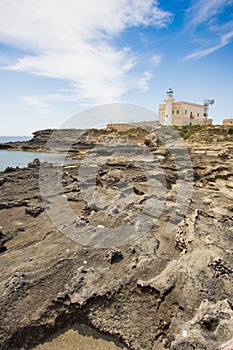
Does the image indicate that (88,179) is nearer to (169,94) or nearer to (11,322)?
(11,322)

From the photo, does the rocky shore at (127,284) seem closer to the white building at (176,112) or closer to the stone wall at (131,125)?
the stone wall at (131,125)

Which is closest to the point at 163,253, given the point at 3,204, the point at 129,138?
the point at 3,204

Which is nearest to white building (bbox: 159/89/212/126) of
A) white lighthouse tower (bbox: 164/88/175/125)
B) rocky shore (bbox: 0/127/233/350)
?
white lighthouse tower (bbox: 164/88/175/125)

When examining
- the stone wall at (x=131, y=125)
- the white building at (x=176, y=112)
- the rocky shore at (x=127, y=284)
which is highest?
the white building at (x=176, y=112)

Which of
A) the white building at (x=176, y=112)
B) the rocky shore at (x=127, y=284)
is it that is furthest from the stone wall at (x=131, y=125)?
the rocky shore at (x=127, y=284)

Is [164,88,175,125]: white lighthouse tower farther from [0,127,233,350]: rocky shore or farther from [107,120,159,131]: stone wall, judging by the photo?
[0,127,233,350]: rocky shore

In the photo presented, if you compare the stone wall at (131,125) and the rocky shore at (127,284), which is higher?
the stone wall at (131,125)

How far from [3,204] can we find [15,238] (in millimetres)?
4045

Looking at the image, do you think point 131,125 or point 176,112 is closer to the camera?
point 176,112

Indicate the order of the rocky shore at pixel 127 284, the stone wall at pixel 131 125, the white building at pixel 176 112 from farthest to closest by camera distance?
1. the white building at pixel 176 112
2. the stone wall at pixel 131 125
3. the rocky shore at pixel 127 284

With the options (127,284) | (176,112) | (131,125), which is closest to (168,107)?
(176,112)

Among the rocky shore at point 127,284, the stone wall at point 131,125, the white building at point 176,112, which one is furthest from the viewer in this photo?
the white building at point 176,112

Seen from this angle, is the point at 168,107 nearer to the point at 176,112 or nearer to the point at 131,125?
the point at 176,112

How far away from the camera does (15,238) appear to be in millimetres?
7848
